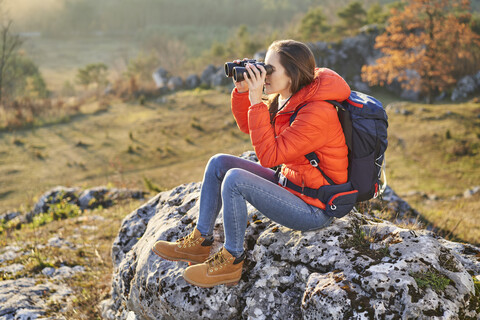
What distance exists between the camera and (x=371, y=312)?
7.23ft

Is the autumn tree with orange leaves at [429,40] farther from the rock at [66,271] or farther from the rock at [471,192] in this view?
the rock at [66,271]

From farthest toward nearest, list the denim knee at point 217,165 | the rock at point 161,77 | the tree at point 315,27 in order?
the tree at point 315,27, the rock at point 161,77, the denim knee at point 217,165

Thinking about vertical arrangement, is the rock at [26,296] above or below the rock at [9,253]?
above

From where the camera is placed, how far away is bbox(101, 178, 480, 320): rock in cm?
225

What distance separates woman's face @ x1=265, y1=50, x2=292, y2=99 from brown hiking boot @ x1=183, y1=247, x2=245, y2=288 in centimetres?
137

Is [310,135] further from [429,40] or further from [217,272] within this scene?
[429,40]

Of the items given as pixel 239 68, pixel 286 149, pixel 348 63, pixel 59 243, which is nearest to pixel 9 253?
pixel 59 243

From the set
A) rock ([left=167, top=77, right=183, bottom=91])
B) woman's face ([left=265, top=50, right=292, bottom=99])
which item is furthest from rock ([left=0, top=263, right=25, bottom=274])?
rock ([left=167, top=77, right=183, bottom=91])

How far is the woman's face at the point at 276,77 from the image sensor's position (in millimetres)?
2742

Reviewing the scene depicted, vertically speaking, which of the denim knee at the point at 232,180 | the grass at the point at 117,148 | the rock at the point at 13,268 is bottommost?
the grass at the point at 117,148

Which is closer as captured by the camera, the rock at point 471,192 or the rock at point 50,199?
the rock at point 50,199

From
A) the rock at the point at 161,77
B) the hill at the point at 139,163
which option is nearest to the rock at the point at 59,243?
the hill at the point at 139,163

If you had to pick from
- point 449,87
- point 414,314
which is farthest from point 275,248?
point 449,87

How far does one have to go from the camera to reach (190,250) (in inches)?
117
